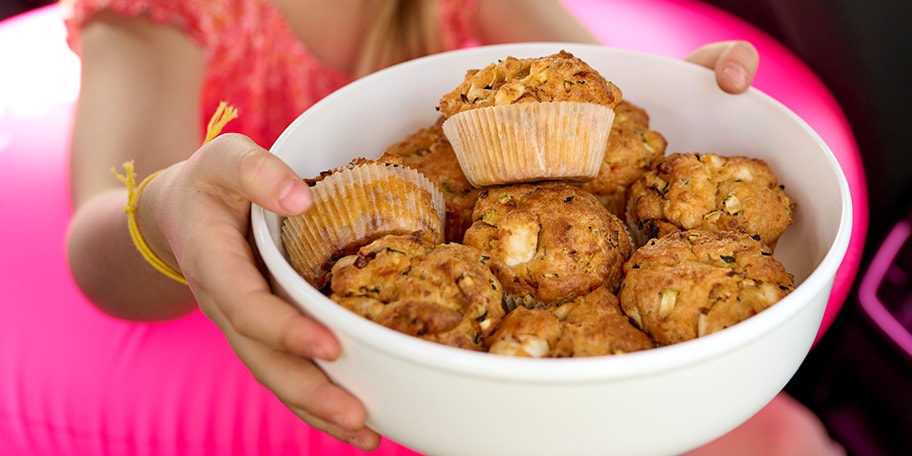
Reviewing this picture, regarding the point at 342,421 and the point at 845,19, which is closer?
the point at 342,421

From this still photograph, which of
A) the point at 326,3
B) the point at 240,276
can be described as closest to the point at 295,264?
the point at 240,276

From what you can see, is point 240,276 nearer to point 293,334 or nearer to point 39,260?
point 293,334

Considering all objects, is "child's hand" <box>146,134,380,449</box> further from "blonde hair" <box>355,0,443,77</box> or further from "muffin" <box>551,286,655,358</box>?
"blonde hair" <box>355,0,443,77</box>

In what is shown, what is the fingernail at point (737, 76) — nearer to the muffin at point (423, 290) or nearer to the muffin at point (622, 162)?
the muffin at point (622, 162)

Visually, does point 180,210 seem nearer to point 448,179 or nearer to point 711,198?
point 448,179

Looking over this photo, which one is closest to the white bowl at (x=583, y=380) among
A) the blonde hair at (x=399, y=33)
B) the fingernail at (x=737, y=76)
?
the fingernail at (x=737, y=76)

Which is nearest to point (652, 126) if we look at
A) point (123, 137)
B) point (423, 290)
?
point (423, 290)

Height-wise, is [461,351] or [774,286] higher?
[461,351]
